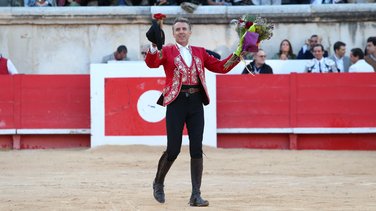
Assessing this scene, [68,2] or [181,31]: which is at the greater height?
[68,2]

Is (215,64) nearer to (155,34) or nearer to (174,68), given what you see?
(174,68)

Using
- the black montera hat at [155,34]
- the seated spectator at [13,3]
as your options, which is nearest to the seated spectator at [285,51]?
the seated spectator at [13,3]

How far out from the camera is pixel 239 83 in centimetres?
1408

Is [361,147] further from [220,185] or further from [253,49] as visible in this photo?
[253,49]

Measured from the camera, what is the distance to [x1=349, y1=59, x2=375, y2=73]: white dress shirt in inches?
555

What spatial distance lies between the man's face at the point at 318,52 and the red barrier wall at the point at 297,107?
302mm

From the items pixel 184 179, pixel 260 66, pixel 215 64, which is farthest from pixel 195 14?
pixel 215 64

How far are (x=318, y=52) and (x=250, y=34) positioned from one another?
595cm

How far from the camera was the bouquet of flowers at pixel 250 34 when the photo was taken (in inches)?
320

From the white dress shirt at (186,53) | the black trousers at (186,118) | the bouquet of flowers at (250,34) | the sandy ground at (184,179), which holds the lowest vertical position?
the sandy ground at (184,179)

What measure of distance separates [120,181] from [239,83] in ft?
13.7

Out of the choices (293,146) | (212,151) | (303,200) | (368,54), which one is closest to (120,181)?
(303,200)

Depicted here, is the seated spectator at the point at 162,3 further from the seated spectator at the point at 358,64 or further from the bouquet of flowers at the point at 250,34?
the bouquet of flowers at the point at 250,34

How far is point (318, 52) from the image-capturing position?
1395cm
